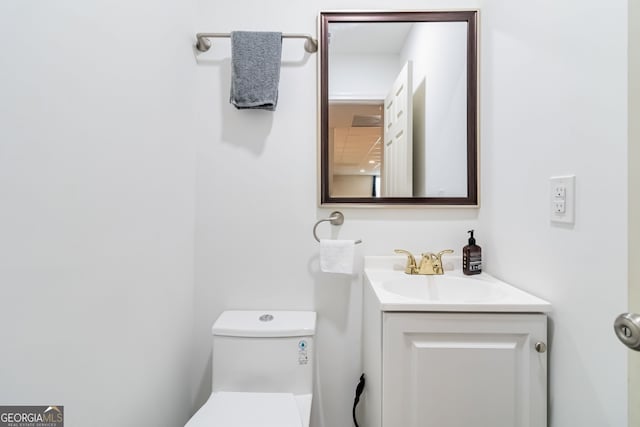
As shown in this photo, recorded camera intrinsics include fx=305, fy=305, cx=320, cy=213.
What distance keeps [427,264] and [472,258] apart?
0.19 metres

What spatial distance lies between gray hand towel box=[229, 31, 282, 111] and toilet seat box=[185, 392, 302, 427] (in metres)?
1.19

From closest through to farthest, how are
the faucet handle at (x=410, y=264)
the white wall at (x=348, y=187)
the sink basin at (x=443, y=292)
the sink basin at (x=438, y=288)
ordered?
the sink basin at (x=443, y=292)
the sink basin at (x=438, y=288)
the faucet handle at (x=410, y=264)
the white wall at (x=348, y=187)

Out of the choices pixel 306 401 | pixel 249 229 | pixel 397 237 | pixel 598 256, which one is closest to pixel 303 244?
pixel 249 229

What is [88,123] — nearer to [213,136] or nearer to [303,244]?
[213,136]

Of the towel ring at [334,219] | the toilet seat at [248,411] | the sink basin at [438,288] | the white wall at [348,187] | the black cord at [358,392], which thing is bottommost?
the black cord at [358,392]

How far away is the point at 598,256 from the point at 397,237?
0.75m

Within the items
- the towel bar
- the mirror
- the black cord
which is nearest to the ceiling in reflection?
the mirror

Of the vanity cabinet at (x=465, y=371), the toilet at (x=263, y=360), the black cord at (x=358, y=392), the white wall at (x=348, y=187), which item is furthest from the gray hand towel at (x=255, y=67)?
the black cord at (x=358, y=392)

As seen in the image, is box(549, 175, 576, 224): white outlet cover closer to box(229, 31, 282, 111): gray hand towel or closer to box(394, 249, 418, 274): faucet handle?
box(394, 249, 418, 274): faucet handle

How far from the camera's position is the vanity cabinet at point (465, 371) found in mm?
864

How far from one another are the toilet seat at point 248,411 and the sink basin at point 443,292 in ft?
1.55

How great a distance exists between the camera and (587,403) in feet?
2.50

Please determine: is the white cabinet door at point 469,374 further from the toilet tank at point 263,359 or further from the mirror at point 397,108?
the mirror at point 397,108

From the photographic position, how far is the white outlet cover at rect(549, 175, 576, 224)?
815mm
